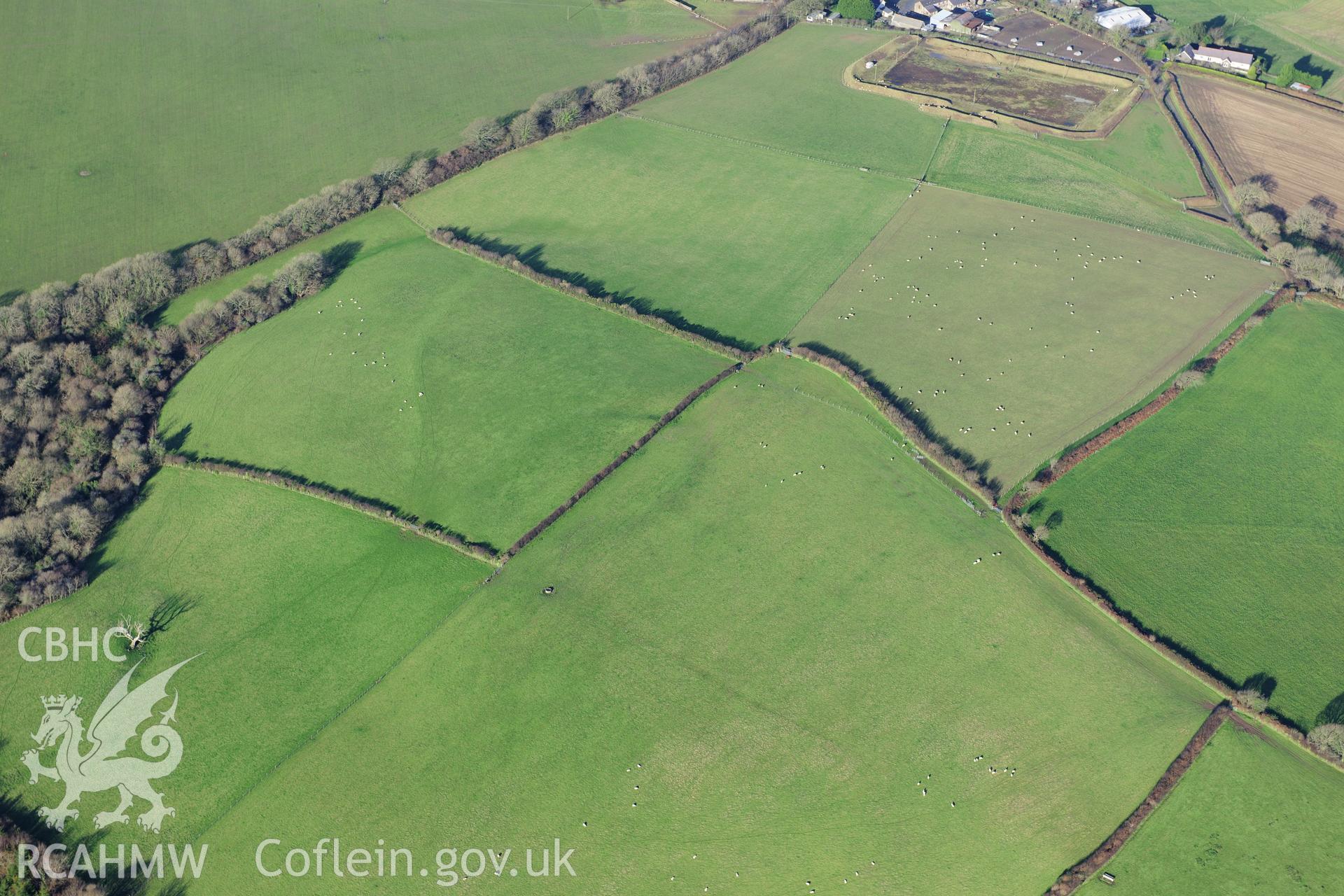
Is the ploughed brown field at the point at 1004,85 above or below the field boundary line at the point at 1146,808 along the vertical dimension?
above

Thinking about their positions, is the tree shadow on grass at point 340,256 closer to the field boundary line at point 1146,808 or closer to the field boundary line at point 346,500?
the field boundary line at point 346,500

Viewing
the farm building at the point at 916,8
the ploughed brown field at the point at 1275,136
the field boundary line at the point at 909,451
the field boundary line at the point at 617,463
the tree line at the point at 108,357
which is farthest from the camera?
the farm building at the point at 916,8

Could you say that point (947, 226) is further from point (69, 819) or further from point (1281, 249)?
point (69, 819)

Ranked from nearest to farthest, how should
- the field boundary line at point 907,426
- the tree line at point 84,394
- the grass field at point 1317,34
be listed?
the tree line at point 84,394 → the field boundary line at point 907,426 → the grass field at point 1317,34

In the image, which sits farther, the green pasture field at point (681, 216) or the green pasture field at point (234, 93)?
the green pasture field at point (234, 93)

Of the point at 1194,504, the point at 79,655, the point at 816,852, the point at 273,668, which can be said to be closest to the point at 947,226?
the point at 1194,504

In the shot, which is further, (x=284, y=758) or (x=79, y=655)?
(x=79, y=655)

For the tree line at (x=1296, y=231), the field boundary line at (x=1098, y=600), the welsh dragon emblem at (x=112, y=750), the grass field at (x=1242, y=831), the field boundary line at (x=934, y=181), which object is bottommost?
the welsh dragon emblem at (x=112, y=750)

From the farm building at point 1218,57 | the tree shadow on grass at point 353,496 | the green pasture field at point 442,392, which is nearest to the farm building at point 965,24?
the farm building at point 1218,57
